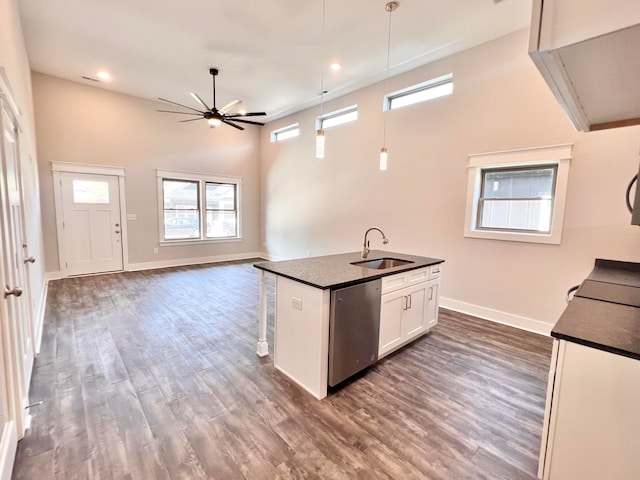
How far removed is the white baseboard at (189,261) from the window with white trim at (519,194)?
581 centimetres

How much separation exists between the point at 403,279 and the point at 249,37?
146 inches

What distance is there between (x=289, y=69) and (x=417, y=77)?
2.06 m

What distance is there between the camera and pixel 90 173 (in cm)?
574

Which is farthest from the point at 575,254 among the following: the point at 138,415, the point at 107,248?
the point at 107,248

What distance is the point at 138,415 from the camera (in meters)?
2.02

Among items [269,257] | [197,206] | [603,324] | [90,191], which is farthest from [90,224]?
[603,324]

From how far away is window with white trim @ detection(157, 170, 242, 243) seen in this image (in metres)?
6.80

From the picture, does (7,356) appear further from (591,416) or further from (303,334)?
(591,416)

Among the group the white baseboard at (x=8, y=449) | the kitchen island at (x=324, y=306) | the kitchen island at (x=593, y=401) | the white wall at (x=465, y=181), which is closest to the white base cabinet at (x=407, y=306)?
the kitchen island at (x=324, y=306)

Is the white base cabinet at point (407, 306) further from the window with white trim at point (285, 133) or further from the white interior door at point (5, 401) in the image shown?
the window with white trim at point (285, 133)

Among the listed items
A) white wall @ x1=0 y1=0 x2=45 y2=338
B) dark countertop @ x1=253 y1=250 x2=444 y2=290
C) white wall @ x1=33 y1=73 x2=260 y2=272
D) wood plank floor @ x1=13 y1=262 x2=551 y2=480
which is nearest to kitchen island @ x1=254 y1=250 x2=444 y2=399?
dark countertop @ x1=253 y1=250 x2=444 y2=290

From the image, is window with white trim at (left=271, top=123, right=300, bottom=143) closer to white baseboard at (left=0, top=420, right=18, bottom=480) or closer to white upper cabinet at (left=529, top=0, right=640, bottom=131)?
white upper cabinet at (left=529, top=0, right=640, bottom=131)

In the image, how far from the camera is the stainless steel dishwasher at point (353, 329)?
2209 millimetres

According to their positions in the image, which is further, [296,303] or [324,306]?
[296,303]
